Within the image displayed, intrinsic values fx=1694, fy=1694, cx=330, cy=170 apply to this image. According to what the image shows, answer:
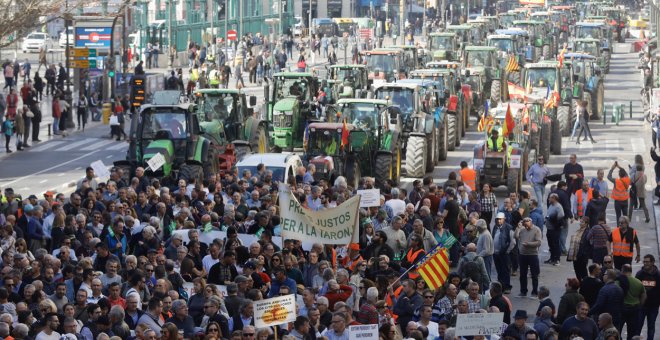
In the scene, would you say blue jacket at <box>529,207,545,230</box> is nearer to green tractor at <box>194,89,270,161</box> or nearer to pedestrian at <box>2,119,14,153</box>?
green tractor at <box>194,89,270,161</box>

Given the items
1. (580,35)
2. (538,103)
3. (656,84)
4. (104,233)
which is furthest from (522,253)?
(580,35)

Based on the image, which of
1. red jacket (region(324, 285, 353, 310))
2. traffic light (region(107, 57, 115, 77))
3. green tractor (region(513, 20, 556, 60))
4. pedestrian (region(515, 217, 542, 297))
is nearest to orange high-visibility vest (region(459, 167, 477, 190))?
pedestrian (region(515, 217, 542, 297))

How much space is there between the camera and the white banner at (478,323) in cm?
1773

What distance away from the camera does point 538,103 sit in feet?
140

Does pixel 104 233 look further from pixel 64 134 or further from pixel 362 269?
pixel 64 134

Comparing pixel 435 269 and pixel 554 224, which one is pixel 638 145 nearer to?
pixel 554 224

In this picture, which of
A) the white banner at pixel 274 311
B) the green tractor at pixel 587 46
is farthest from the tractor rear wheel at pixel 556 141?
the white banner at pixel 274 311

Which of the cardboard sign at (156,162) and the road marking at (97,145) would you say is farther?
the road marking at (97,145)

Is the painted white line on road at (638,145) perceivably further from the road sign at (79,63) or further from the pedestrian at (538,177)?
the road sign at (79,63)

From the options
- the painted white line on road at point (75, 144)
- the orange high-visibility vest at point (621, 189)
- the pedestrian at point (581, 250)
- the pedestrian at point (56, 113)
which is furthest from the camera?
the pedestrian at point (56, 113)

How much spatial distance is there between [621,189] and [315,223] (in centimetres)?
1128

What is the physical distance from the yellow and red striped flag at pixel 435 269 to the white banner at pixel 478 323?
10.3 feet

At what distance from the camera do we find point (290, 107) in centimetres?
4159

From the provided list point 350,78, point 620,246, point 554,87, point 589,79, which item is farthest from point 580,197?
point 589,79
